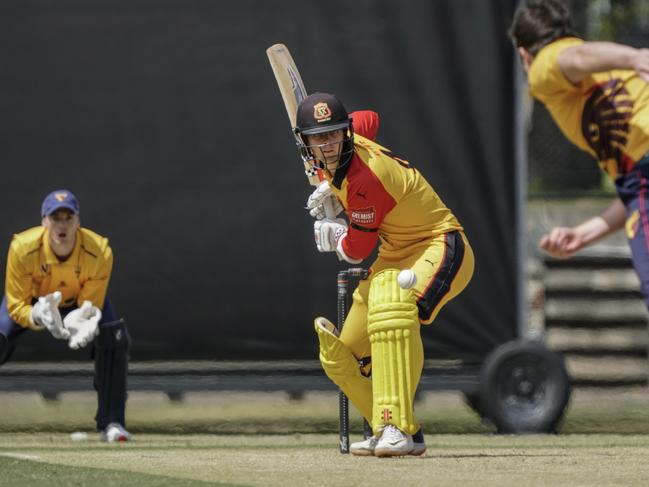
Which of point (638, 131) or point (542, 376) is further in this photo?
point (542, 376)

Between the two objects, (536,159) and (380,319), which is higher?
(536,159)

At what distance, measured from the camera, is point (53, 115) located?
896 cm

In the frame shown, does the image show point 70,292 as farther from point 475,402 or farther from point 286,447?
point 475,402

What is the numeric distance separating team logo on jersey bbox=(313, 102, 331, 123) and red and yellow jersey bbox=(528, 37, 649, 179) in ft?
3.04

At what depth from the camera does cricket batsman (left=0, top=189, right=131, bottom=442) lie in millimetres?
8234

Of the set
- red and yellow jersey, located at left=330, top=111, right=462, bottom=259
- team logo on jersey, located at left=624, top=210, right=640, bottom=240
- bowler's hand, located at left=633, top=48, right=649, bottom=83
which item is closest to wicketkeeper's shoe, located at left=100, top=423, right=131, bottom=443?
red and yellow jersey, located at left=330, top=111, right=462, bottom=259

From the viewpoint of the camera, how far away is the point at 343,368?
6.53m

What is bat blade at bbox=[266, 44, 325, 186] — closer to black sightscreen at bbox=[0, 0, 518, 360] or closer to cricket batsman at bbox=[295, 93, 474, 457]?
cricket batsman at bbox=[295, 93, 474, 457]

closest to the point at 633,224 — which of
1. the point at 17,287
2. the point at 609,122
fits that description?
the point at 609,122

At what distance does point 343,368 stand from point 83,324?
2.23m

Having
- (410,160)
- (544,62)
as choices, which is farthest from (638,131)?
(410,160)

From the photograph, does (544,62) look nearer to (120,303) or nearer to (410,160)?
(410,160)

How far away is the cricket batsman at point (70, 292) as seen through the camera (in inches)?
324

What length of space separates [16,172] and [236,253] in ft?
4.72
